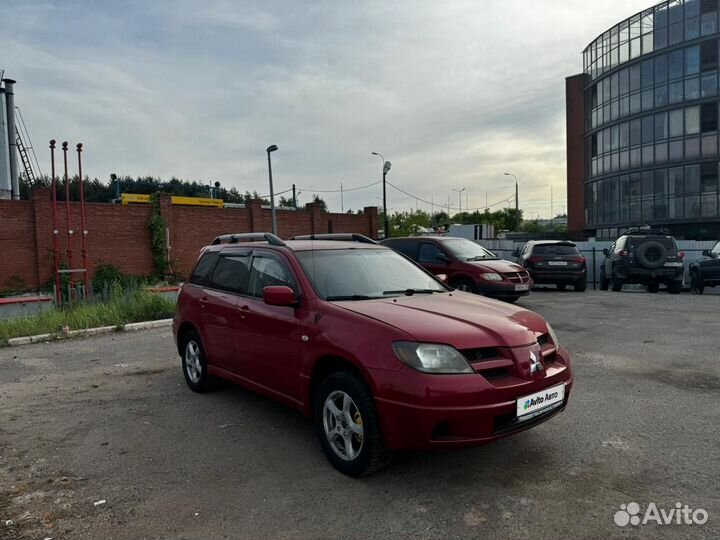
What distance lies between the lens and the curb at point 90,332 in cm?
922

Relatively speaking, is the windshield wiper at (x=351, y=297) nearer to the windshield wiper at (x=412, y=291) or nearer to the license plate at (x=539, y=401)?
the windshield wiper at (x=412, y=291)

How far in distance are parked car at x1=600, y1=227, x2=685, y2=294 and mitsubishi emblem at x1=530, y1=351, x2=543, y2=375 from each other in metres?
13.3

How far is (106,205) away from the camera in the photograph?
2216 centimetres

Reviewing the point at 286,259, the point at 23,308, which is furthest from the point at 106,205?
the point at 286,259

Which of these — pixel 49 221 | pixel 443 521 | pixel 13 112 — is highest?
pixel 13 112

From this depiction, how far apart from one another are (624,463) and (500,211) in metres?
71.9

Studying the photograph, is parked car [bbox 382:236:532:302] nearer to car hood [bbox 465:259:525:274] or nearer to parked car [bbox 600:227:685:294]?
car hood [bbox 465:259:525:274]

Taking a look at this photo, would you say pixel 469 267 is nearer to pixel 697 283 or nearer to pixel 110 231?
pixel 697 283

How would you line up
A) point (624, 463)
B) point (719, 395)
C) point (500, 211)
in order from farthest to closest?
1. point (500, 211)
2. point (719, 395)
3. point (624, 463)

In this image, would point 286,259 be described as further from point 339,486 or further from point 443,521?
point 443,521

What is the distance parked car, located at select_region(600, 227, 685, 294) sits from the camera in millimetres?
14984

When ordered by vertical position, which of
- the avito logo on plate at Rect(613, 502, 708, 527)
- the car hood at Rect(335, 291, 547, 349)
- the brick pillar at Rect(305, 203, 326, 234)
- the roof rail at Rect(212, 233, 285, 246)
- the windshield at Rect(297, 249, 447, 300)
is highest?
the brick pillar at Rect(305, 203, 326, 234)

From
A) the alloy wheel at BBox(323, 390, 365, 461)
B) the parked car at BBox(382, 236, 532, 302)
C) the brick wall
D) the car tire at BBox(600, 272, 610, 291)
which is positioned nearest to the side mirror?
the alloy wheel at BBox(323, 390, 365, 461)

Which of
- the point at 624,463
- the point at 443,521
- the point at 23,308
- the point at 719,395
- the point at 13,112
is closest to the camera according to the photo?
the point at 443,521
